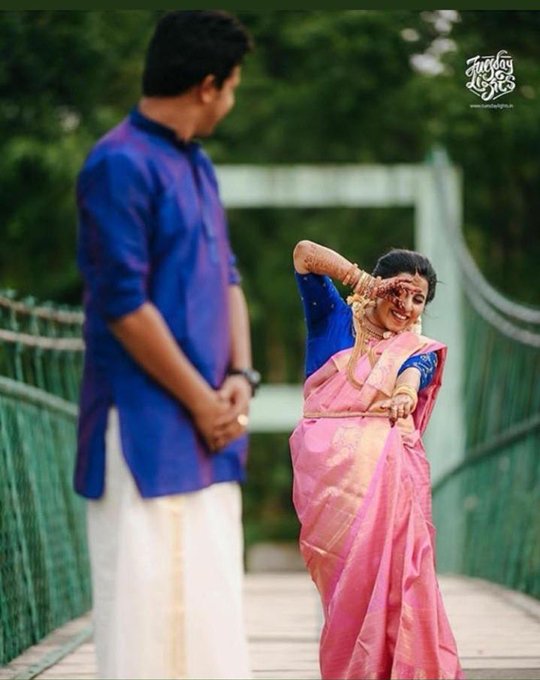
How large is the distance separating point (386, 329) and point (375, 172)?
9.20m

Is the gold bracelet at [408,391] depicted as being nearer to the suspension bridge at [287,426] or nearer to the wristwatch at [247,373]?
the suspension bridge at [287,426]

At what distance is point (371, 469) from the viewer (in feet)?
12.9

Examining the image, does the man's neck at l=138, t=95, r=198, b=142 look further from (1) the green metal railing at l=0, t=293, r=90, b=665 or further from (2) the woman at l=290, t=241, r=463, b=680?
(1) the green metal railing at l=0, t=293, r=90, b=665

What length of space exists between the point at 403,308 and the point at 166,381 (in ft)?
4.43

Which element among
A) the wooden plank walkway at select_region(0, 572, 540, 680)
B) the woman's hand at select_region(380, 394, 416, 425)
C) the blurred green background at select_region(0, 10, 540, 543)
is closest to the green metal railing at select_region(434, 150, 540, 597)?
the wooden plank walkway at select_region(0, 572, 540, 680)

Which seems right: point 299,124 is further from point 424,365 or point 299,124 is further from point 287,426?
point 424,365

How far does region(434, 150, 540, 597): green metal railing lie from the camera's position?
7.95 metres

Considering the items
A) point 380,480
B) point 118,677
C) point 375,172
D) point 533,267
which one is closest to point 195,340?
point 118,677

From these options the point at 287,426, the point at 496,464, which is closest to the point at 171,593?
the point at 496,464

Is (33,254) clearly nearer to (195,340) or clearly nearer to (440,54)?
(440,54)

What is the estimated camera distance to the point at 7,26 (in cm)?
1139

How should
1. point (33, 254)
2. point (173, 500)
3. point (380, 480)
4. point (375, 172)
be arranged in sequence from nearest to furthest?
point (173, 500), point (380, 480), point (375, 172), point (33, 254)

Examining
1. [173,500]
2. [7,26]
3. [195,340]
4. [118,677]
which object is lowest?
[118,677]

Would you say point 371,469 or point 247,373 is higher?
point 247,373
